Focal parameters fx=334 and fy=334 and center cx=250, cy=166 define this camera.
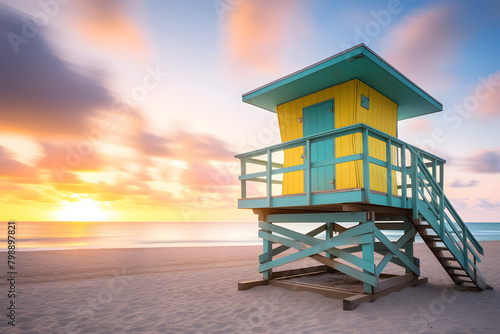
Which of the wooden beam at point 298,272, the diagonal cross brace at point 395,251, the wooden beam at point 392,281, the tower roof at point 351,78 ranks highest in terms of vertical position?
the tower roof at point 351,78

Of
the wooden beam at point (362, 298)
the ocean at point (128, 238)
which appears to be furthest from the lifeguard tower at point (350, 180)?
the ocean at point (128, 238)

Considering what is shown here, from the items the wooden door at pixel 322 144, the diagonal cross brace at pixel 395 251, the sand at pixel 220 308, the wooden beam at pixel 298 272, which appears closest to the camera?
the sand at pixel 220 308

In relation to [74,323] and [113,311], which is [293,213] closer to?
[113,311]

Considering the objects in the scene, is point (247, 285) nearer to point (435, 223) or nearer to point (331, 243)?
point (331, 243)

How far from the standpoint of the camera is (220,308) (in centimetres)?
675

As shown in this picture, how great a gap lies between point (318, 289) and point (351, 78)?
510 centimetres

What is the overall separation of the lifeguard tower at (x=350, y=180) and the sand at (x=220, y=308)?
0.52 m

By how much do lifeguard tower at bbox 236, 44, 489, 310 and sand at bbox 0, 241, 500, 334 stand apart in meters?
0.52

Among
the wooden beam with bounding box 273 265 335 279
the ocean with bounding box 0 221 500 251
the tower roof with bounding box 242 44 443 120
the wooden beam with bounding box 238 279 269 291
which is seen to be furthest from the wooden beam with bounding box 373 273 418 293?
the ocean with bounding box 0 221 500 251

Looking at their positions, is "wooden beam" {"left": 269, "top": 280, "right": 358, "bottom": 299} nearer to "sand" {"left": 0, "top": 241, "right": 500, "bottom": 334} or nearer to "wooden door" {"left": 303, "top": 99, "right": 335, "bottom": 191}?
"sand" {"left": 0, "top": 241, "right": 500, "bottom": 334}

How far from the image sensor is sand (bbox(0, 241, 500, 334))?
18.3 ft

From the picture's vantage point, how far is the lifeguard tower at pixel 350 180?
6887mm

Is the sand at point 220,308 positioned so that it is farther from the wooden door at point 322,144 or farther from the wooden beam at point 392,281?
the wooden door at point 322,144

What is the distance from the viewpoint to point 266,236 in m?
8.78
